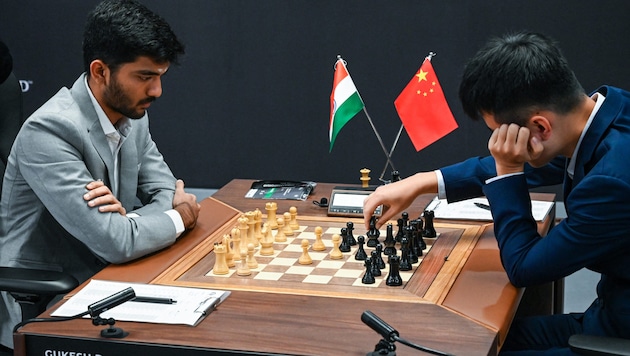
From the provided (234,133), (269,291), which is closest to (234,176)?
(234,133)

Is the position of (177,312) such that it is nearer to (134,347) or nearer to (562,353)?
(134,347)

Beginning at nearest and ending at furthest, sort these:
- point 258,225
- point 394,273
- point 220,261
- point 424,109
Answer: point 394,273 < point 220,261 < point 258,225 < point 424,109

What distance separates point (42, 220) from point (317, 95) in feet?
10.6

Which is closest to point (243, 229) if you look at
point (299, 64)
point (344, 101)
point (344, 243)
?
point (344, 243)

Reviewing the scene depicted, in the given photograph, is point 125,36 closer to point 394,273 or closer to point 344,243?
point 344,243

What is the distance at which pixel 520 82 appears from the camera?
220cm

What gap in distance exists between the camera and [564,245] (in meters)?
2.17

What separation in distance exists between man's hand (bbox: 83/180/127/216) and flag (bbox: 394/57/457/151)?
126 cm

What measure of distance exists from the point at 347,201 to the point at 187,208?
22.1 inches

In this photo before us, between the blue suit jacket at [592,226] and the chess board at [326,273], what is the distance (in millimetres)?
221

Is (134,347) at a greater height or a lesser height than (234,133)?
greater

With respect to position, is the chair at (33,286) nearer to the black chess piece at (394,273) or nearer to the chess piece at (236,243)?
the chess piece at (236,243)

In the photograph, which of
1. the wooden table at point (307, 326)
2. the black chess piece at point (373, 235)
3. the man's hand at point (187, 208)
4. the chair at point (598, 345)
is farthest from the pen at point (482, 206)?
the chair at point (598, 345)

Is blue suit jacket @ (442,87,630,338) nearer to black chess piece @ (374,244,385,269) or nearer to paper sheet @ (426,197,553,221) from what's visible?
black chess piece @ (374,244,385,269)
